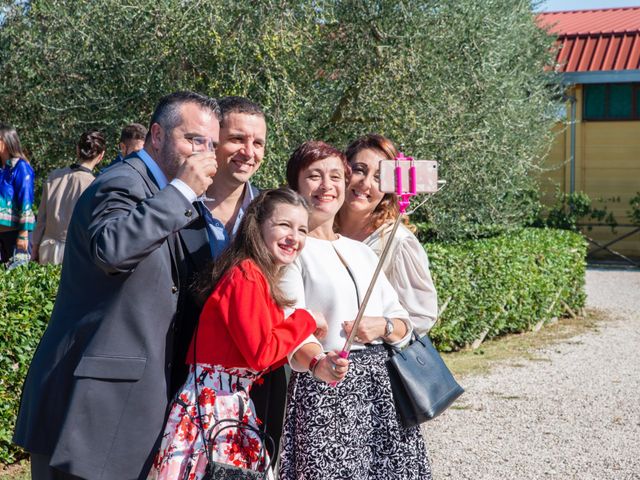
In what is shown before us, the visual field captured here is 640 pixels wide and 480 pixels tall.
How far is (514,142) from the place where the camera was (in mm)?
10305

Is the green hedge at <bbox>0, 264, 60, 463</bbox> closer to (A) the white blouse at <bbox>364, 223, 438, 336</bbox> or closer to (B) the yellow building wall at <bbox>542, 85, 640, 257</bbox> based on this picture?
(A) the white blouse at <bbox>364, 223, 438, 336</bbox>

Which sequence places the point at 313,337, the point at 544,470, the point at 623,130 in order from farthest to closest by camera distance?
the point at 623,130 < the point at 544,470 < the point at 313,337

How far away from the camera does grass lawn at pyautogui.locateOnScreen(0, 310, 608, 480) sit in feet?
28.9

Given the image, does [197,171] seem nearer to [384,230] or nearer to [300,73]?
[384,230]

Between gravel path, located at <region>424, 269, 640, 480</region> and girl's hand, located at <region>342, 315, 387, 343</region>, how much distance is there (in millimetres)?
2705

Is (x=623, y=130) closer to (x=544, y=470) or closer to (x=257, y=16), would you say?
(x=257, y=16)

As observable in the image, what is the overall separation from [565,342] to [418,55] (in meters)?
3.78

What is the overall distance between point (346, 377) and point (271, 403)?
350mm

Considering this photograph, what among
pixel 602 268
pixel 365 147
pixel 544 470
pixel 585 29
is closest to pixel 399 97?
pixel 544 470

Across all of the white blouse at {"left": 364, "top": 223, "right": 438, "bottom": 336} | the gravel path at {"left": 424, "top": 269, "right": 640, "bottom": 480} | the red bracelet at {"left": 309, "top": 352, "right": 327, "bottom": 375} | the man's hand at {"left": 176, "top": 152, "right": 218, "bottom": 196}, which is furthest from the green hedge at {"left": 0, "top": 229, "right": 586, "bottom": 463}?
the man's hand at {"left": 176, "top": 152, "right": 218, "bottom": 196}

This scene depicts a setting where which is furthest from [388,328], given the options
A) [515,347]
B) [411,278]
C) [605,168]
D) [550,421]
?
[605,168]

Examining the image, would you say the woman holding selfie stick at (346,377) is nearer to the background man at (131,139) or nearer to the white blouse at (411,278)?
the white blouse at (411,278)

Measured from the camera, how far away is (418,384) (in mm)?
3348

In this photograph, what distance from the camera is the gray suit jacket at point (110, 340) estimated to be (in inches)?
100.0
